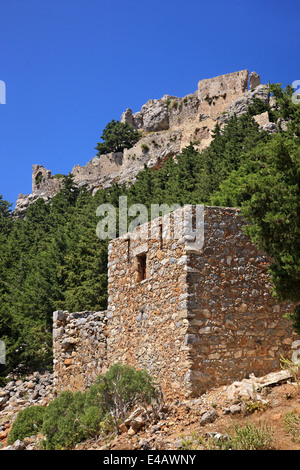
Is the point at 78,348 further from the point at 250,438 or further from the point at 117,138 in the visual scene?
the point at 117,138

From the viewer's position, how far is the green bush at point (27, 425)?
41.0 ft

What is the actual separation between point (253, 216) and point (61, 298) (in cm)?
1900

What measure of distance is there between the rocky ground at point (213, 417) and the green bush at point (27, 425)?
10.8 feet

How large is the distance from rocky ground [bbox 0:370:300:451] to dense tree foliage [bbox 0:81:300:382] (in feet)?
4.36

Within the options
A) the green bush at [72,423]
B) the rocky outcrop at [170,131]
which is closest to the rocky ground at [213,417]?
the green bush at [72,423]

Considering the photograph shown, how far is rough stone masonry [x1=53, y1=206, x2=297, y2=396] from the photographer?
9.98 meters

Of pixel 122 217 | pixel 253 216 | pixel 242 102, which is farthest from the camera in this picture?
pixel 242 102

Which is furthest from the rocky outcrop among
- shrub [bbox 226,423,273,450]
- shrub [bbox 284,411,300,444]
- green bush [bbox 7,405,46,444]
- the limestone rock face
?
shrub [bbox 226,423,273,450]

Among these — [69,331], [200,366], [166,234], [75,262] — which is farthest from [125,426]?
[75,262]

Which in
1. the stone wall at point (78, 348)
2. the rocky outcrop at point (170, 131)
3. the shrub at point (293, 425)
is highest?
the rocky outcrop at point (170, 131)

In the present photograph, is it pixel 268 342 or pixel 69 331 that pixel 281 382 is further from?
pixel 69 331

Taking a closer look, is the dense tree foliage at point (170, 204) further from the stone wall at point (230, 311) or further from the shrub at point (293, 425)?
the shrub at point (293, 425)

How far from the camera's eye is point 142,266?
477 inches

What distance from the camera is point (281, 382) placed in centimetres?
955
